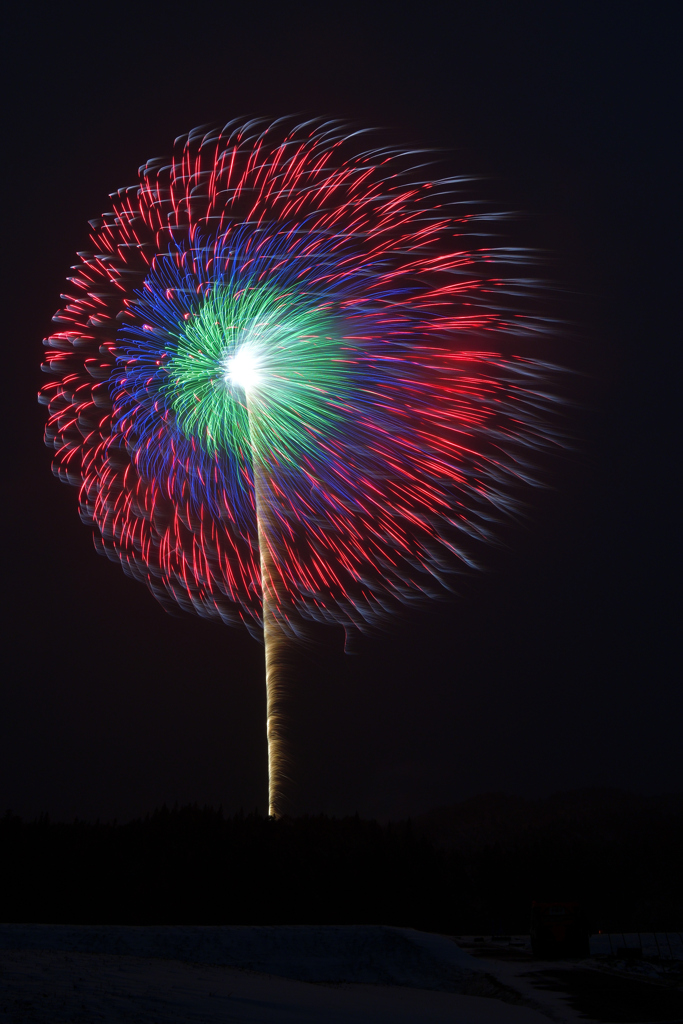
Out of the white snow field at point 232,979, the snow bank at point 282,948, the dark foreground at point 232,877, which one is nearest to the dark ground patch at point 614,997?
the white snow field at point 232,979

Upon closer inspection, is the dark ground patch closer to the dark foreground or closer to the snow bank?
the snow bank

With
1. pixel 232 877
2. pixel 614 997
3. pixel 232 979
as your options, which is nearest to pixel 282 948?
pixel 232 979

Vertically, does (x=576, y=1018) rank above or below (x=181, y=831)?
below

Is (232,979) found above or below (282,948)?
above

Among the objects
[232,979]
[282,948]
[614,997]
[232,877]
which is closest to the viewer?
[614,997]

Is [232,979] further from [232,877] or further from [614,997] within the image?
[232,877]

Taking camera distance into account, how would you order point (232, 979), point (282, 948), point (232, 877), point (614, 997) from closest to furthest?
point (614, 997) → point (232, 979) → point (282, 948) → point (232, 877)

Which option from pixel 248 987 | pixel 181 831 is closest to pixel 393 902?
pixel 181 831

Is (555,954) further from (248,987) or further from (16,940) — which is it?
(16,940)
